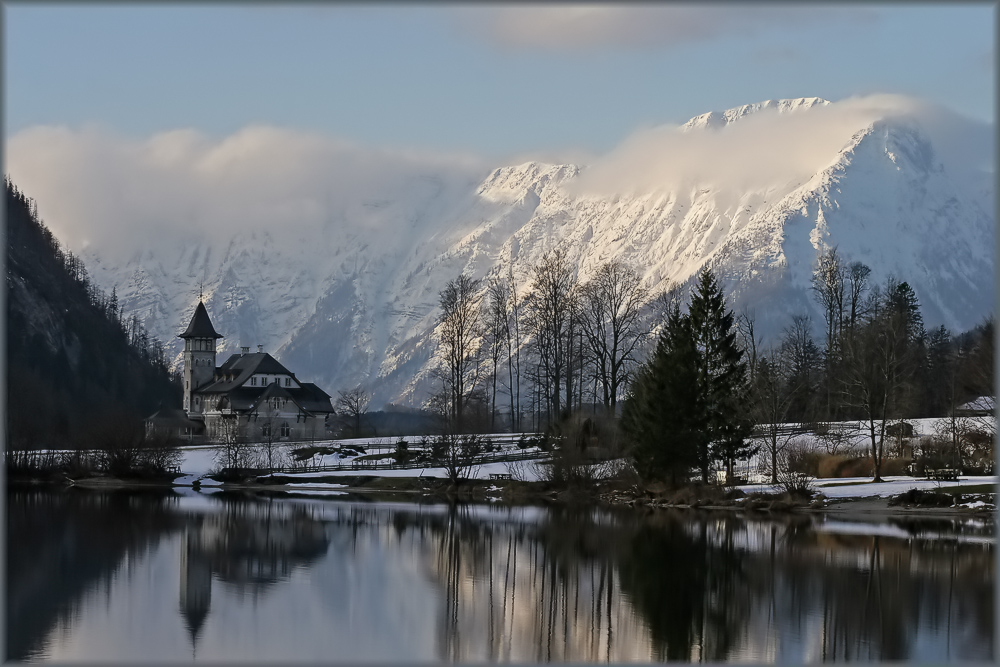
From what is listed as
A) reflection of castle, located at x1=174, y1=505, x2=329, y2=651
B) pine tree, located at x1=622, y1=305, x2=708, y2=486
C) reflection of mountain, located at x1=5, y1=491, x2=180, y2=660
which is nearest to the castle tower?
reflection of mountain, located at x1=5, y1=491, x2=180, y2=660

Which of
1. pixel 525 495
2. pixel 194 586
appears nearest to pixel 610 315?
pixel 525 495

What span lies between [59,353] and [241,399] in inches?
913

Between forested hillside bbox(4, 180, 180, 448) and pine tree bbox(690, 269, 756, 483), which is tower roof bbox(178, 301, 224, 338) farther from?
pine tree bbox(690, 269, 756, 483)

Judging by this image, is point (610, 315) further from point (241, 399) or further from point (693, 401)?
point (241, 399)

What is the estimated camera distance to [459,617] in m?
28.5

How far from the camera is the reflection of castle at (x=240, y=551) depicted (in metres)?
31.9

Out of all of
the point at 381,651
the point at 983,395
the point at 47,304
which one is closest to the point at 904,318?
the point at 983,395

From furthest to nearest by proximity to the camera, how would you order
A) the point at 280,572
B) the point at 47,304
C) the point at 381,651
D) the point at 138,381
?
the point at 138,381, the point at 47,304, the point at 280,572, the point at 381,651

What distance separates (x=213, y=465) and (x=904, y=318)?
48.4 meters

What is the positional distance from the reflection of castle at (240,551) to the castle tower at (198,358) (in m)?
73.2

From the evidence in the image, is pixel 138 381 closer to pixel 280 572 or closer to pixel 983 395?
pixel 983 395

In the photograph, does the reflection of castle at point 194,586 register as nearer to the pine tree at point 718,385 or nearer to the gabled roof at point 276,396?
the pine tree at point 718,385

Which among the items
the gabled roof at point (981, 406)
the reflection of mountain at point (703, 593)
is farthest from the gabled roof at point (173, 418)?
the reflection of mountain at point (703, 593)

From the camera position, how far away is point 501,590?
32.3 m
